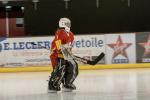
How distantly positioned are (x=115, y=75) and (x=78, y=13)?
7.51 meters

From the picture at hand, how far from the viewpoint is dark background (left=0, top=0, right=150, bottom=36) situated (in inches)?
812

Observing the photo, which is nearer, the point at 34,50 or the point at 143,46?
the point at 34,50

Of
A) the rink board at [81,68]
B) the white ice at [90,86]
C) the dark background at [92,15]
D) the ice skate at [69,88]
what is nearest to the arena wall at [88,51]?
the rink board at [81,68]

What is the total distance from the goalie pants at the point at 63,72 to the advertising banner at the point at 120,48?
18.7ft

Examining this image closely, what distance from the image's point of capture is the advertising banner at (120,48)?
1616 centimetres

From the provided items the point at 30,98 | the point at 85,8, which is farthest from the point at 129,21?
the point at 30,98

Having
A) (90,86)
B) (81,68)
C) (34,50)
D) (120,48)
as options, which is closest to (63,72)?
(90,86)

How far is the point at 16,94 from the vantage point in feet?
33.3

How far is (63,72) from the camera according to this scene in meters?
10.4

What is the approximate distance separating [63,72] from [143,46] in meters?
6.36

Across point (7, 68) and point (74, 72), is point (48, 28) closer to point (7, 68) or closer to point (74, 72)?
point (7, 68)

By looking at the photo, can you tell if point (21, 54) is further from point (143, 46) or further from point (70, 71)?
point (70, 71)

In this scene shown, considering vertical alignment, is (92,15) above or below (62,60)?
above

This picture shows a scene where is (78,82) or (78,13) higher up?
(78,13)
